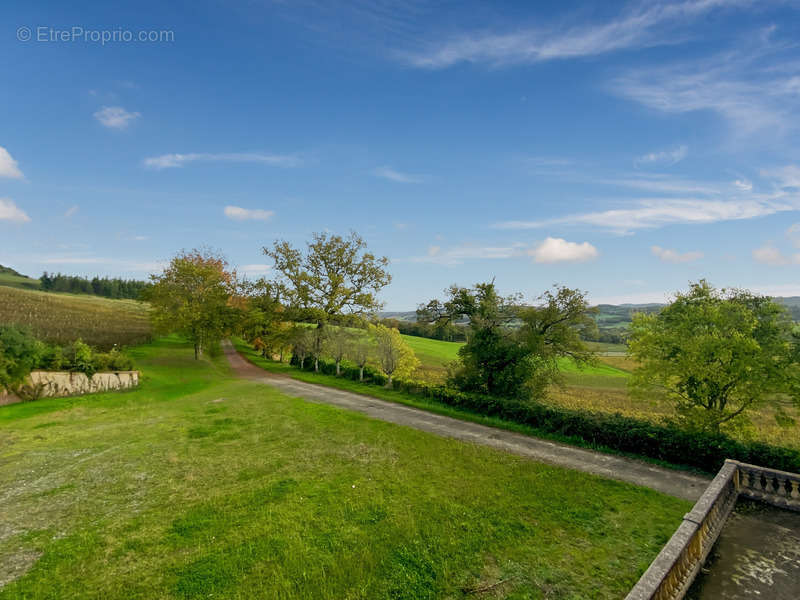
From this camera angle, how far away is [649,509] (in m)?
10.1

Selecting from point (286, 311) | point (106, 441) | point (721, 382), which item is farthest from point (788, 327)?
point (286, 311)

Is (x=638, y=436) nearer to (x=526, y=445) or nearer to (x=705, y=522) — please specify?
(x=526, y=445)

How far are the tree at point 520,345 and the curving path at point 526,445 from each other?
4.96 m

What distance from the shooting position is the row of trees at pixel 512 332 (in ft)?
49.3

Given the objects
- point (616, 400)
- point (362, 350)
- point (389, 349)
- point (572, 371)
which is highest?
point (389, 349)

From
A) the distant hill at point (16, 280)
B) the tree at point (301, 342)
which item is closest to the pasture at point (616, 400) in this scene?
the tree at point (301, 342)

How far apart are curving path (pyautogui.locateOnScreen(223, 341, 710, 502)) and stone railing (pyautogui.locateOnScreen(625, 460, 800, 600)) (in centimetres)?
163

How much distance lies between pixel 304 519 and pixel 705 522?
896 centimetres

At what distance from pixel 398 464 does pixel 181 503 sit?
6.66 m

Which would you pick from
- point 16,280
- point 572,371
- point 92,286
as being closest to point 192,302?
point 572,371

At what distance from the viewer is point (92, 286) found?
12088 cm

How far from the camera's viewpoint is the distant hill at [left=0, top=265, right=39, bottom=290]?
117 m

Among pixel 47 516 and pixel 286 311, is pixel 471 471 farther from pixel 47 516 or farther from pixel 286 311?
pixel 286 311

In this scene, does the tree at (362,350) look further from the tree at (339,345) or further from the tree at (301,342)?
the tree at (301,342)
